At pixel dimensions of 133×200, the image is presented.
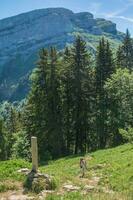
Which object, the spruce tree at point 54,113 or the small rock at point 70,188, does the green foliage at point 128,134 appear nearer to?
the small rock at point 70,188

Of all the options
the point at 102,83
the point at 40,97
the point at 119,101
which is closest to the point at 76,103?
the point at 40,97

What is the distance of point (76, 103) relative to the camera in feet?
196

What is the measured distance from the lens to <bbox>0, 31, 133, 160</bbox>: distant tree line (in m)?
57.6

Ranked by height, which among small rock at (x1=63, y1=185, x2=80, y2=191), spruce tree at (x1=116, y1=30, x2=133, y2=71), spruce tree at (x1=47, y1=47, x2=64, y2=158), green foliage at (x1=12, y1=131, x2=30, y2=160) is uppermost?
spruce tree at (x1=116, y1=30, x2=133, y2=71)

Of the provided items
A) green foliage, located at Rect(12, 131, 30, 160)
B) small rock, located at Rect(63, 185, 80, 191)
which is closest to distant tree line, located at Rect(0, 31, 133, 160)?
green foliage, located at Rect(12, 131, 30, 160)

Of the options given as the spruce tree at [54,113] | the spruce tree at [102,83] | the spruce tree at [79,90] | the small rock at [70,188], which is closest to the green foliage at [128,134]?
the small rock at [70,188]

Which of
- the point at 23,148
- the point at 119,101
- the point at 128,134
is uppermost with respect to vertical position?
the point at 119,101

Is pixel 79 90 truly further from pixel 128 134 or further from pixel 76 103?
pixel 128 134

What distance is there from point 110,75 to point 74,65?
20.6ft

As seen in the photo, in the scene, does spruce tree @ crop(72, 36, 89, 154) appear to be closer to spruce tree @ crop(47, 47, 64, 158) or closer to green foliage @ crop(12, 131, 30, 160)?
spruce tree @ crop(47, 47, 64, 158)

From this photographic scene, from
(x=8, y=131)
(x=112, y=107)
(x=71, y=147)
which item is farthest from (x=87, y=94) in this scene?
(x=8, y=131)

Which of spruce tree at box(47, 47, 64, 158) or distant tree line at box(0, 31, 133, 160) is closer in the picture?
spruce tree at box(47, 47, 64, 158)

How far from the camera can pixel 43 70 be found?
58.0 m

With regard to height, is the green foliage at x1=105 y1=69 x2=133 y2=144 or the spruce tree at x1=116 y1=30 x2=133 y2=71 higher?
the spruce tree at x1=116 y1=30 x2=133 y2=71
